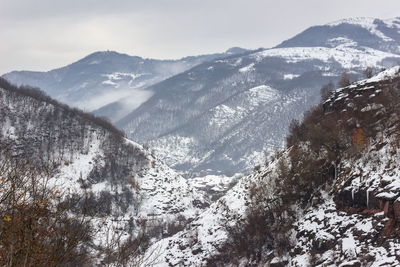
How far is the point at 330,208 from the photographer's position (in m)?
50.7

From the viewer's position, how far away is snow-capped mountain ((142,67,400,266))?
4075cm

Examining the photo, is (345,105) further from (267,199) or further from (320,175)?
(267,199)

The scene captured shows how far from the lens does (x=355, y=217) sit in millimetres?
44812

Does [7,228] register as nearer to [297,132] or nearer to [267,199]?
[267,199]

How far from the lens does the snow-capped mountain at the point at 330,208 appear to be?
40750 mm

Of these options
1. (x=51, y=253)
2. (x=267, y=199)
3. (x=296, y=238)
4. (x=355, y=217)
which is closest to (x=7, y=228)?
(x=51, y=253)

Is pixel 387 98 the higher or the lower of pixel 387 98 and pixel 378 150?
the higher

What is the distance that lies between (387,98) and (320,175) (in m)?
16.0

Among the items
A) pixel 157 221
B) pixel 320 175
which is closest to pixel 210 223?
pixel 320 175

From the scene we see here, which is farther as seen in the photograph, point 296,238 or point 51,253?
point 296,238

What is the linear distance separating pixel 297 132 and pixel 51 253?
7394 cm

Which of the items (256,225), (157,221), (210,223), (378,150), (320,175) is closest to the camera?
(378,150)

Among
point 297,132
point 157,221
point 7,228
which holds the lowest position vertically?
point 157,221

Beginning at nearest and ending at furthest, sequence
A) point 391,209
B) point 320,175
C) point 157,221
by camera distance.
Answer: point 391,209 < point 320,175 < point 157,221
